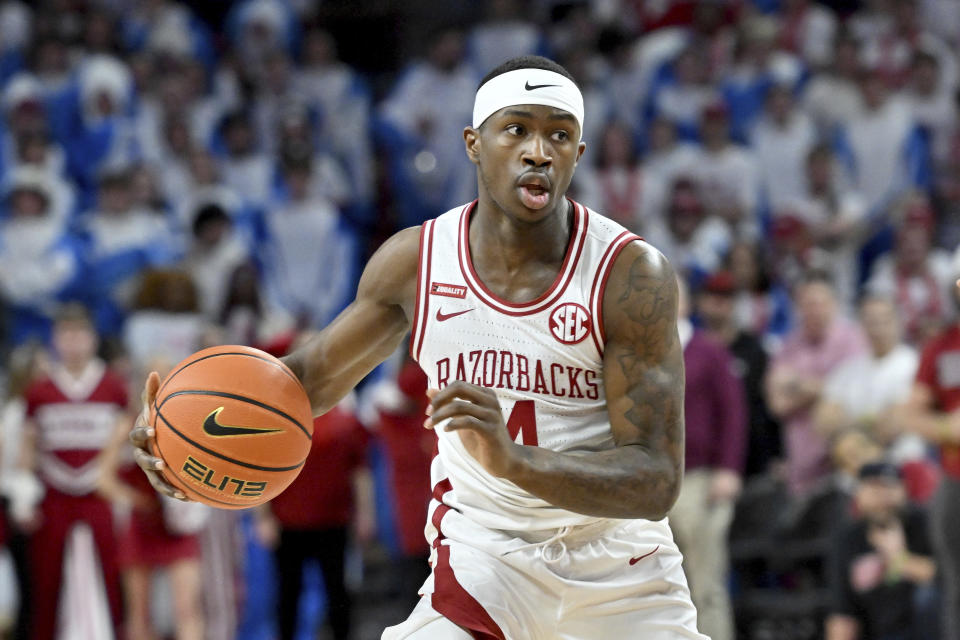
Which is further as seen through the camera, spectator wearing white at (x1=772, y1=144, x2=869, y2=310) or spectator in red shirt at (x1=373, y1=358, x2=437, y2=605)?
spectator wearing white at (x1=772, y1=144, x2=869, y2=310)

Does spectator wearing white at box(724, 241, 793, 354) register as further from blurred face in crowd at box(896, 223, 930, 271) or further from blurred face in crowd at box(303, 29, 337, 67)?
blurred face in crowd at box(303, 29, 337, 67)

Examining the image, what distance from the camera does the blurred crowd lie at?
798 centimetres

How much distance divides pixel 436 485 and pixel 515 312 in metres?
0.58

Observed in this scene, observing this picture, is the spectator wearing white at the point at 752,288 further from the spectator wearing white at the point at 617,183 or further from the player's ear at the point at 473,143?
the player's ear at the point at 473,143

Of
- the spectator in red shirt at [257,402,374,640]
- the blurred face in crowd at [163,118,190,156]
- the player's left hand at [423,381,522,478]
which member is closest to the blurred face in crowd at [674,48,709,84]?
the blurred face in crowd at [163,118,190,156]

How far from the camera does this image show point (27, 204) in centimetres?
1049

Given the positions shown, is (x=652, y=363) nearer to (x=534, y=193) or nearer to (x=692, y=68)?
(x=534, y=193)

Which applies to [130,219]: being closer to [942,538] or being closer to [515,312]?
[942,538]

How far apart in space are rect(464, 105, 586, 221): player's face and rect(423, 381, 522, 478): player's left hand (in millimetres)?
744

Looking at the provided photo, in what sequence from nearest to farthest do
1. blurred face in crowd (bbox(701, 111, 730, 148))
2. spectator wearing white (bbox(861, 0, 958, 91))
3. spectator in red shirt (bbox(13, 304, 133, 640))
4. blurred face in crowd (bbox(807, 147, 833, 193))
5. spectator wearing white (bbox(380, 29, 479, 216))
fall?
spectator in red shirt (bbox(13, 304, 133, 640)) → blurred face in crowd (bbox(807, 147, 833, 193)) → blurred face in crowd (bbox(701, 111, 730, 148)) → spectator wearing white (bbox(861, 0, 958, 91)) → spectator wearing white (bbox(380, 29, 479, 216))

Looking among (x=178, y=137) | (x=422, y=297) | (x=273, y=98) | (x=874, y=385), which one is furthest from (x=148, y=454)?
(x=273, y=98)

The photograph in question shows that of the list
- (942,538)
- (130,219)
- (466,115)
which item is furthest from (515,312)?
(466,115)

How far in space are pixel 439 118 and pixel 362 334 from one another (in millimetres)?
8345

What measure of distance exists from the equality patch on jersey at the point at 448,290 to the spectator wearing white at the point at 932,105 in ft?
27.3
